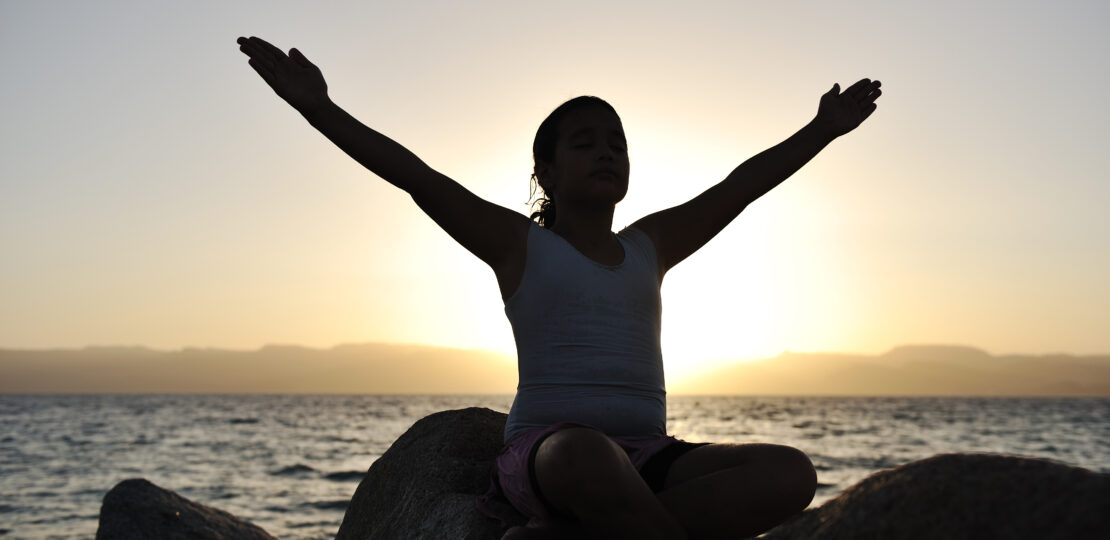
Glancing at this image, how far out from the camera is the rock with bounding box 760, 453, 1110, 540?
182cm

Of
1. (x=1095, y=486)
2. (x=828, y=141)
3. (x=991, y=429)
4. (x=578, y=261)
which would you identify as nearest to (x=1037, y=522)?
(x=1095, y=486)

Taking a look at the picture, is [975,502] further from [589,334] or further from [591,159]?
[591,159]

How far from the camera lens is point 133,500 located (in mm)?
6375

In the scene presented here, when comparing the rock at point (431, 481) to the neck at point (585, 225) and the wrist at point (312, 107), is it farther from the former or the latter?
the wrist at point (312, 107)

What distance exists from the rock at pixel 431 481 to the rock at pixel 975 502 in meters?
1.47

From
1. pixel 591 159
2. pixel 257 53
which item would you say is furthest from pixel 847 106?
pixel 257 53

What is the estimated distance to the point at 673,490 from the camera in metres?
2.45

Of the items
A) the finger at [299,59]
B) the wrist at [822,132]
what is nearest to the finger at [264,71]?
Result: the finger at [299,59]

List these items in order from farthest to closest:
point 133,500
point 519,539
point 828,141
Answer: point 133,500 < point 828,141 < point 519,539

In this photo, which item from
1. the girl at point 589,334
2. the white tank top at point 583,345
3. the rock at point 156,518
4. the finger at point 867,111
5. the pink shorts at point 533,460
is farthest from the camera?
the rock at point 156,518

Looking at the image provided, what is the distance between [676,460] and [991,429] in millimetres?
39632

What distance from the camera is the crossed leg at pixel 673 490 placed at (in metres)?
2.19

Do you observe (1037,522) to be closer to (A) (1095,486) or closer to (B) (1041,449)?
(A) (1095,486)

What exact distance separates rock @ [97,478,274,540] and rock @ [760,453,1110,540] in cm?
559
